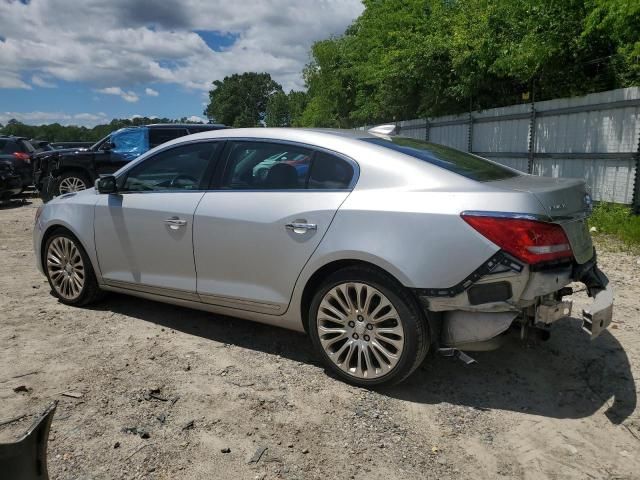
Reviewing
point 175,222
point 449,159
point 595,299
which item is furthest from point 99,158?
point 595,299

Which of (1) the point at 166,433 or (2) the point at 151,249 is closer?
(1) the point at 166,433

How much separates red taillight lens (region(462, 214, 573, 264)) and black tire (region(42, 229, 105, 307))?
134 inches

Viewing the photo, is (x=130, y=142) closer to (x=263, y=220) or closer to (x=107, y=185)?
(x=107, y=185)

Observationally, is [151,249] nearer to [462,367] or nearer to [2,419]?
[2,419]

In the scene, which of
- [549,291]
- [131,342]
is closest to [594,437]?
[549,291]

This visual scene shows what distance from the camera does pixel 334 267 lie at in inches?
134

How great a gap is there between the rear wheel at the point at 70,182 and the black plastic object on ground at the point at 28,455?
10.8 metres

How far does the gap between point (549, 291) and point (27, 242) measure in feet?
26.4

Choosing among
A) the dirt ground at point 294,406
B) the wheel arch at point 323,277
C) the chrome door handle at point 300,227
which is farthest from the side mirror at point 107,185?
the wheel arch at point 323,277

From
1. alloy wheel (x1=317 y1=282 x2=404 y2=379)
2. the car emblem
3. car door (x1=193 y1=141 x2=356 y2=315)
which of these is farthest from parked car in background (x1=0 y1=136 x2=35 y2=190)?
the car emblem

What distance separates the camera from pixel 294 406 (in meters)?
3.25

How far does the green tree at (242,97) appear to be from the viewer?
112 m

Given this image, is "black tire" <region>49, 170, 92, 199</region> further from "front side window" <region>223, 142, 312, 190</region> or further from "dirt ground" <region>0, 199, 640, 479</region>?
"front side window" <region>223, 142, 312, 190</region>

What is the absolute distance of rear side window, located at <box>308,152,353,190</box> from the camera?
3.43 metres
